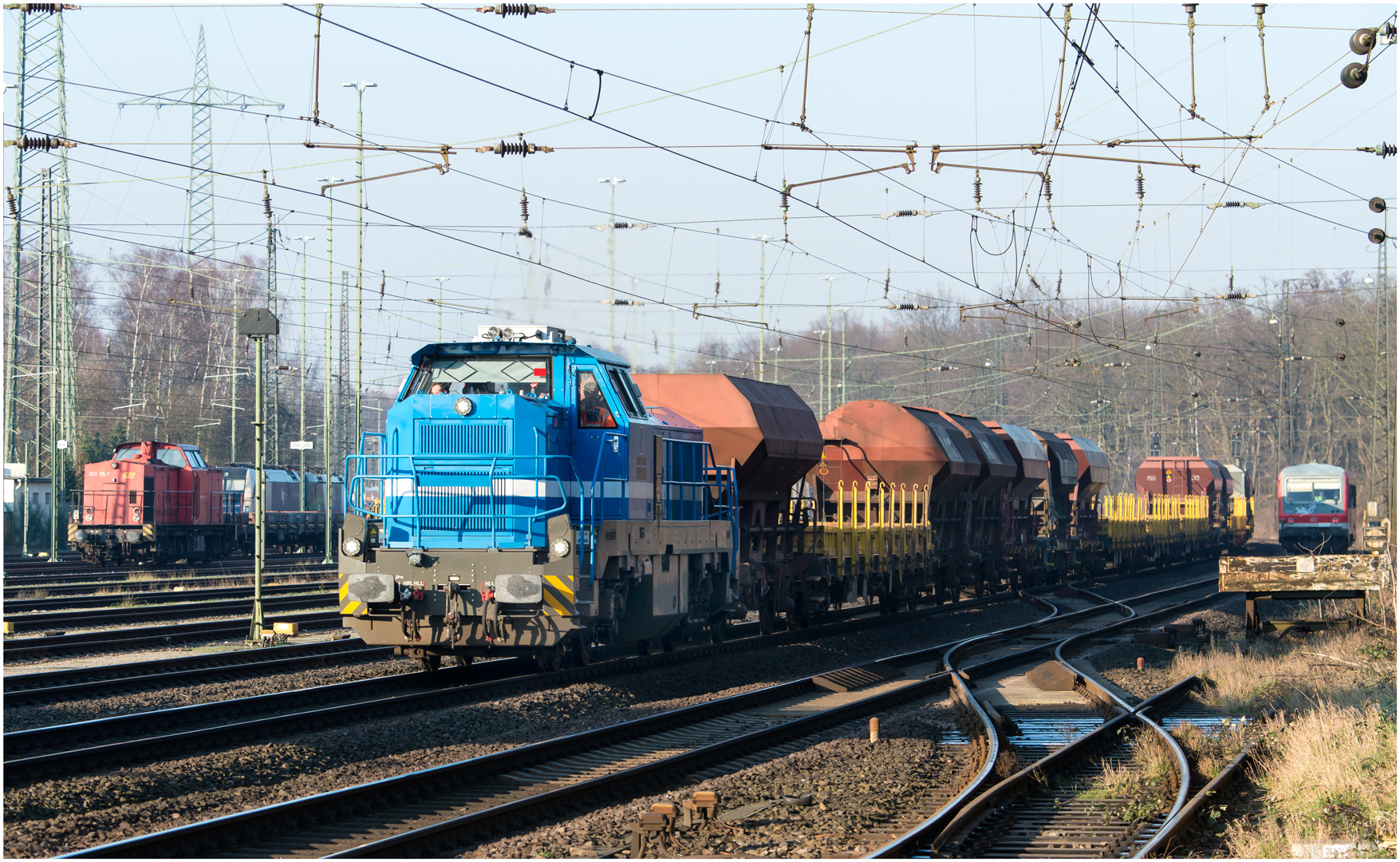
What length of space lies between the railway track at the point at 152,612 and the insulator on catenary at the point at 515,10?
40.7ft

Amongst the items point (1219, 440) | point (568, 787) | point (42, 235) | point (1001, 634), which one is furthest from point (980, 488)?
point (1219, 440)

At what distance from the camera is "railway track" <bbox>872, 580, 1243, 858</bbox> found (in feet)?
27.1

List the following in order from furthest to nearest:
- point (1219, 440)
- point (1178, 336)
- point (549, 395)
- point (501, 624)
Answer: point (1219, 440)
point (1178, 336)
point (549, 395)
point (501, 624)

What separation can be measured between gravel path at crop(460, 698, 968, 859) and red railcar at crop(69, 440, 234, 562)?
2737 cm

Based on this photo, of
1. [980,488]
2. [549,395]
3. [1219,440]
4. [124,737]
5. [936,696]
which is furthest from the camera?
[1219,440]

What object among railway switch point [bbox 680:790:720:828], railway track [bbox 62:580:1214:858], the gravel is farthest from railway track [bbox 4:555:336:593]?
railway switch point [bbox 680:790:720:828]

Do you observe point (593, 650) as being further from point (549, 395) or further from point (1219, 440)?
point (1219, 440)

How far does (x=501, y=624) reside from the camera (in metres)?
13.2

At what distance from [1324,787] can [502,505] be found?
8.09 metres

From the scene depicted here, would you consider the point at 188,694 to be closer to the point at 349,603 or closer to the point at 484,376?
the point at 349,603

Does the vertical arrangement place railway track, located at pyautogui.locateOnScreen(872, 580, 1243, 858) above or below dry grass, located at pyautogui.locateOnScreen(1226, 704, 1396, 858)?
below

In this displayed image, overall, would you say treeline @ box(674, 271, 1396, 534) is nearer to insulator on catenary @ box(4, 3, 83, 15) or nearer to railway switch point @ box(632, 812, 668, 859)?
insulator on catenary @ box(4, 3, 83, 15)

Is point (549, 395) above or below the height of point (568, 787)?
above

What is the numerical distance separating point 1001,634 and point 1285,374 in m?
64.0
